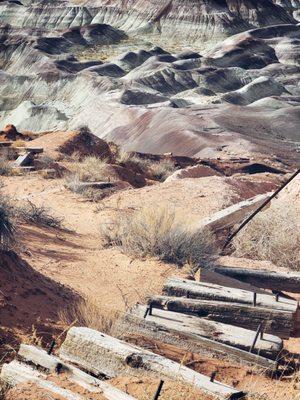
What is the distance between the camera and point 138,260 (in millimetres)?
11445

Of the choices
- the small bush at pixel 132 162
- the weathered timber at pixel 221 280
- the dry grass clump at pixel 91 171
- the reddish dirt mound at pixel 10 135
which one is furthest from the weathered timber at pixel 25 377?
the reddish dirt mound at pixel 10 135

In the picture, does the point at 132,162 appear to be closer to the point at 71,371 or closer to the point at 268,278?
the point at 268,278

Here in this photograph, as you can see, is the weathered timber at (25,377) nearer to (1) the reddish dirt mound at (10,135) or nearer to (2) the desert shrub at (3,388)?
(2) the desert shrub at (3,388)

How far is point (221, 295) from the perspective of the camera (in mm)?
7840

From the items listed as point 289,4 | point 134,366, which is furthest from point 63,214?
point 289,4

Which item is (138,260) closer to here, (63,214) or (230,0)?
(63,214)

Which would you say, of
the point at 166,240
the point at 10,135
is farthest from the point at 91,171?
the point at 10,135

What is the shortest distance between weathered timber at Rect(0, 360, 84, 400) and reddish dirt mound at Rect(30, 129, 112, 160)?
63.6ft

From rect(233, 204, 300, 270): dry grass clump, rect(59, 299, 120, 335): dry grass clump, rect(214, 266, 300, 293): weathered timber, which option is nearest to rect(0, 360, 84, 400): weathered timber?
rect(59, 299, 120, 335): dry grass clump

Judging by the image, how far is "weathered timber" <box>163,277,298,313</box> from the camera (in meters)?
7.68

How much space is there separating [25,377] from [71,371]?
33 cm

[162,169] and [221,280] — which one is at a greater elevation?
[221,280]

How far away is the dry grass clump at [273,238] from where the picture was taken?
11.9m

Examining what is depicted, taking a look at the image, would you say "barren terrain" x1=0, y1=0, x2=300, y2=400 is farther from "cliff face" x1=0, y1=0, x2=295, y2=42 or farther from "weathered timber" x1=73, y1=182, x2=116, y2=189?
"cliff face" x1=0, y1=0, x2=295, y2=42
